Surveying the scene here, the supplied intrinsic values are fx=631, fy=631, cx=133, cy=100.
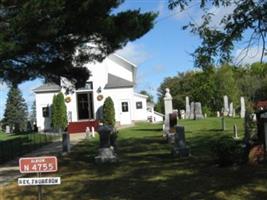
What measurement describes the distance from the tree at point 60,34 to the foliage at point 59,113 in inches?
861

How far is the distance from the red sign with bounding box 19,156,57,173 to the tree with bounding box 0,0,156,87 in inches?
315

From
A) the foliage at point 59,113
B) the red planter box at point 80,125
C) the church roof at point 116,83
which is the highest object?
the church roof at point 116,83

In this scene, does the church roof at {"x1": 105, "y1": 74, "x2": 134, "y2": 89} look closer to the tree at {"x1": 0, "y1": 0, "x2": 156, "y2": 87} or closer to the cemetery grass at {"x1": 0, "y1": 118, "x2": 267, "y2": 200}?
the tree at {"x1": 0, "y1": 0, "x2": 156, "y2": 87}

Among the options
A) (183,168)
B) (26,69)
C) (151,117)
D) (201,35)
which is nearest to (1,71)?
(26,69)

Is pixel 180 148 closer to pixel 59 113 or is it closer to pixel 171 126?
pixel 171 126

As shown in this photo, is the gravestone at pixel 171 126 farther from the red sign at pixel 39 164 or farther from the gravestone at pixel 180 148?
the red sign at pixel 39 164

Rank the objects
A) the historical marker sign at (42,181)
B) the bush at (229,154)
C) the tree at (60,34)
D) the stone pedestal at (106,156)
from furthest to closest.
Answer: the stone pedestal at (106,156)
the tree at (60,34)
the bush at (229,154)
the historical marker sign at (42,181)

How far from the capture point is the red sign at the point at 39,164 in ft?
35.6

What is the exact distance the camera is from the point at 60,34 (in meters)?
20.9

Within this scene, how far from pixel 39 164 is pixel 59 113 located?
1421 inches

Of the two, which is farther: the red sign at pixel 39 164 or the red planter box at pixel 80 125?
the red planter box at pixel 80 125

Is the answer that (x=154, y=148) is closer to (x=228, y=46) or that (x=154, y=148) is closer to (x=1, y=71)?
(x=1, y=71)

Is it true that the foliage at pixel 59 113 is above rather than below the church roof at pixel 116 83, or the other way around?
below

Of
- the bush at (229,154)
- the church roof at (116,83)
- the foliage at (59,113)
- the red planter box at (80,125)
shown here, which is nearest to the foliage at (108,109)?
the red planter box at (80,125)
